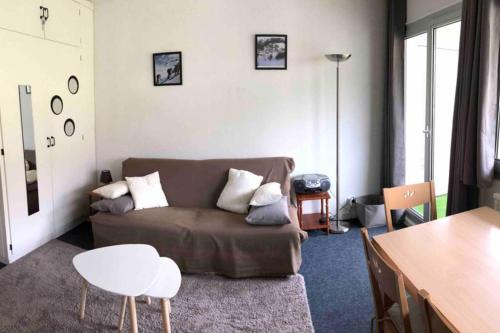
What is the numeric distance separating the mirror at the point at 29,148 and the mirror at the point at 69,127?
0.42m

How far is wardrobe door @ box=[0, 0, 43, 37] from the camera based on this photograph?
2.96 metres

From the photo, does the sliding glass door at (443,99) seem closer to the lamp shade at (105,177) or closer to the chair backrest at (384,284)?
the chair backrest at (384,284)

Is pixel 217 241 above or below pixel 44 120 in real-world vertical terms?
below

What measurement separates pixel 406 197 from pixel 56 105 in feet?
10.3

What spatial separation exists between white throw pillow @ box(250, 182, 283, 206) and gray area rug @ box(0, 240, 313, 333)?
61 cm

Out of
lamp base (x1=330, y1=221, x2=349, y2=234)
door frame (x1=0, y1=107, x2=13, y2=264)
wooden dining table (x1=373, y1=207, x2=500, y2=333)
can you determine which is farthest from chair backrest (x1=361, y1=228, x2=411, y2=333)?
door frame (x1=0, y1=107, x2=13, y2=264)

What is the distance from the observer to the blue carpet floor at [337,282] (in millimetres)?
2348

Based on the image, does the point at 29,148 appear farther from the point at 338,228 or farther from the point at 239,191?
the point at 338,228

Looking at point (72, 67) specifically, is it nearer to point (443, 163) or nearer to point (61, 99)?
point (61, 99)

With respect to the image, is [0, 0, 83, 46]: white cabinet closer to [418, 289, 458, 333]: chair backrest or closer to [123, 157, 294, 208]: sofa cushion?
[123, 157, 294, 208]: sofa cushion

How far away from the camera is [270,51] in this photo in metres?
3.83

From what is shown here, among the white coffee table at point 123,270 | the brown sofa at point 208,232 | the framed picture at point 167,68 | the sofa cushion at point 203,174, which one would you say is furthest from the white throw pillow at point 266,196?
the framed picture at point 167,68

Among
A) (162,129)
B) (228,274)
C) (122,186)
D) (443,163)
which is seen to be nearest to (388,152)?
(443,163)

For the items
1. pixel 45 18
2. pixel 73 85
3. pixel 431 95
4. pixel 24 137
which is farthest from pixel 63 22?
pixel 431 95
